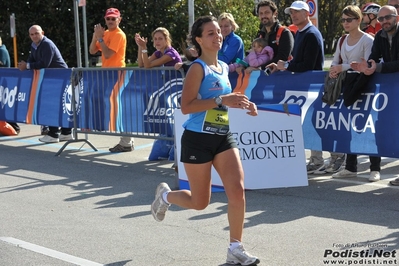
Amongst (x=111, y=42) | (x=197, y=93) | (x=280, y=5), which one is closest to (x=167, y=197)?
(x=197, y=93)

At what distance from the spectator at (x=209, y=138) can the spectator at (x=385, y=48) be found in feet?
9.07

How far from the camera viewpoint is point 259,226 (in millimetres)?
6879

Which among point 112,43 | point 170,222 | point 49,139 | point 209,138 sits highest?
point 112,43

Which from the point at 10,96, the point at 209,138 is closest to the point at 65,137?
the point at 10,96

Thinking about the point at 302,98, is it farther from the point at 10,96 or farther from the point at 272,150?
the point at 10,96

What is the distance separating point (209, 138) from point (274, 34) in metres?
4.42

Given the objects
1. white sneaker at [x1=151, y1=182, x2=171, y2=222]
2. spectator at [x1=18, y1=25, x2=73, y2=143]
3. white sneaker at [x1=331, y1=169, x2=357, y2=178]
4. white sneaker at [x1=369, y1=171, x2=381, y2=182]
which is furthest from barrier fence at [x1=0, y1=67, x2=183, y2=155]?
white sneaker at [x1=151, y1=182, x2=171, y2=222]

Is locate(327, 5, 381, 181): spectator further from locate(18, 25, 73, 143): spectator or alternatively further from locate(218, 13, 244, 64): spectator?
locate(18, 25, 73, 143): spectator

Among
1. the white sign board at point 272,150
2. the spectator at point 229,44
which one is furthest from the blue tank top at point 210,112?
the spectator at point 229,44

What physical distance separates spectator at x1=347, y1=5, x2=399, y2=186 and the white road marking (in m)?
3.88

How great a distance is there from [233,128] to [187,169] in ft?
9.70

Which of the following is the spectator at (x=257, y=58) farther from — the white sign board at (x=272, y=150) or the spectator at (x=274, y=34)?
the white sign board at (x=272, y=150)

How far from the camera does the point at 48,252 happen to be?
6145mm

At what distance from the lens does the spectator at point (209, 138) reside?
5.56 m
